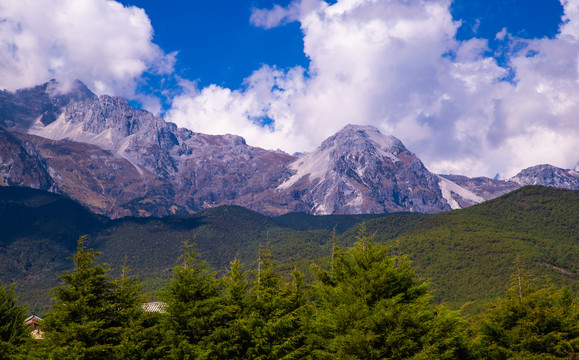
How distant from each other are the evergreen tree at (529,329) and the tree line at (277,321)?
11 centimetres

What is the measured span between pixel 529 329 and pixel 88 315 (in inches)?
1779

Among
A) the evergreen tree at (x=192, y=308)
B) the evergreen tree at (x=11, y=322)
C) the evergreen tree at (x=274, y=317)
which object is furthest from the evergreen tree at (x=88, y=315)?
the evergreen tree at (x=274, y=317)

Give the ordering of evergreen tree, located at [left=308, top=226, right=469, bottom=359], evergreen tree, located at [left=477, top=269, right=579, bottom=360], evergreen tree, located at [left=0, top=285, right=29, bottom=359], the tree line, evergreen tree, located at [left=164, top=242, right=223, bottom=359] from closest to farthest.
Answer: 1. evergreen tree, located at [left=308, top=226, right=469, bottom=359]
2. the tree line
3. evergreen tree, located at [left=164, top=242, right=223, bottom=359]
4. evergreen tree, located at [left=0, top=285, right=29, bottom=359]
5. evergreen tree, located at [left=477, top=269, right=579, bottom=360]

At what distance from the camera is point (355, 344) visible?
36.4 m

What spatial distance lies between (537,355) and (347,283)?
2332cm

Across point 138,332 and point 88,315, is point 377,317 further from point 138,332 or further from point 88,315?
point 88,315

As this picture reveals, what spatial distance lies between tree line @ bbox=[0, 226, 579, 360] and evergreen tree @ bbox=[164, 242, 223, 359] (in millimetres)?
105

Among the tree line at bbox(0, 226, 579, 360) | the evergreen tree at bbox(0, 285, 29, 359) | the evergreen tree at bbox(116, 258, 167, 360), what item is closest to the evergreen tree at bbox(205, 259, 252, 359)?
the tree line at bbox(0, 226, 579, 360)

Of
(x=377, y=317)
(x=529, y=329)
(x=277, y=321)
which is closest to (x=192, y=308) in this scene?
(x=277, y=321)

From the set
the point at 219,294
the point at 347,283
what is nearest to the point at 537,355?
the point at 347,283

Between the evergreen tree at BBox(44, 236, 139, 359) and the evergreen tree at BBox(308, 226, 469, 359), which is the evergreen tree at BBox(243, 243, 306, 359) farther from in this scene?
the evergreen tree at BBox(44, 236, 139, 359)

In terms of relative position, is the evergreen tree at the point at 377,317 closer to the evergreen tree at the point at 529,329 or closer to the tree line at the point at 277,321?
the tree line at the point at 277,321

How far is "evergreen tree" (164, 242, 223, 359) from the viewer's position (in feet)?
139

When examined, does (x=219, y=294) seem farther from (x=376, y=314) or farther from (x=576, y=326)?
(x=576, y=326)
